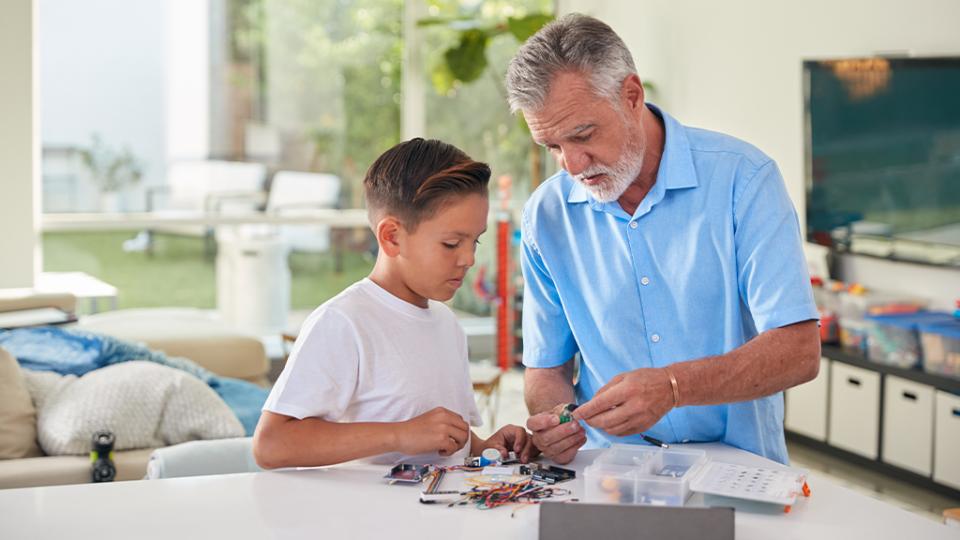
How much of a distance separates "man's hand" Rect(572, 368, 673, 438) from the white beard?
1.31ft

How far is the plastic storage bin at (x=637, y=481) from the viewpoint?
1488mm

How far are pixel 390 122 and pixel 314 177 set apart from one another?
58 cm

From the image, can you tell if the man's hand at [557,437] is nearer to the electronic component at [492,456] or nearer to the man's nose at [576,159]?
the electronic component at [492,456]

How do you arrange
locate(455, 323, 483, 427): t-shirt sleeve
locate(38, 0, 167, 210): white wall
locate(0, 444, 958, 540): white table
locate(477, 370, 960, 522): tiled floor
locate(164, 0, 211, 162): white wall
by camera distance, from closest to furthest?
locate(0, 444, 958, 540): white table
locate(455, 323, 483, 427): t-shirt sleeve
locate(477, 370, 960, 522): tiled floor
locate(38, 0, 167, 210): white wall
locate(164, 0, 211, 162): white wall

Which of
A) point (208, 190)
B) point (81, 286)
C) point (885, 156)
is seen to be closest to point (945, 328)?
point (885, 156)

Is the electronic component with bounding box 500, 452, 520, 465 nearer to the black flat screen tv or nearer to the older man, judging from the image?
the older man

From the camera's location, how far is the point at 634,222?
1.99 meters

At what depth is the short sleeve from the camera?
2.08 meters

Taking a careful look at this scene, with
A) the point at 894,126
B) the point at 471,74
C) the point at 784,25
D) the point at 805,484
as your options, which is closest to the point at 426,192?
the point at 805,484

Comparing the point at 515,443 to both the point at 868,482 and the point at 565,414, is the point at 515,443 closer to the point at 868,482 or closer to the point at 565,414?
the point at 565,414

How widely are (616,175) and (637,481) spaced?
636mm

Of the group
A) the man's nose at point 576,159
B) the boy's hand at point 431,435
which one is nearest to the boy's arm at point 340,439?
the boy's hand at point 431,435

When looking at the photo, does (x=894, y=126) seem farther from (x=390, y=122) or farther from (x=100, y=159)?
(x=100, y=159)

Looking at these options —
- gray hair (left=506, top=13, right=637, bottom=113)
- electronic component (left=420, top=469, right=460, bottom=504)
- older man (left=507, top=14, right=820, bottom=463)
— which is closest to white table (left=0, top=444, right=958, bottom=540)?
electronic component (left=420, top=469, right=460, bottom=504)
